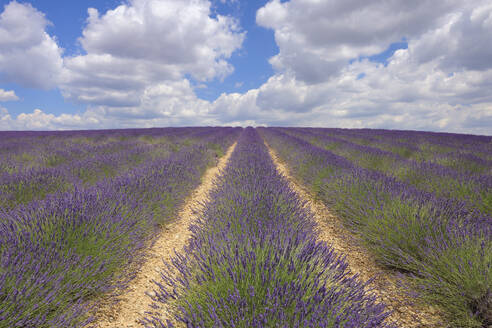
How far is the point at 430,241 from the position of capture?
6.69 feet

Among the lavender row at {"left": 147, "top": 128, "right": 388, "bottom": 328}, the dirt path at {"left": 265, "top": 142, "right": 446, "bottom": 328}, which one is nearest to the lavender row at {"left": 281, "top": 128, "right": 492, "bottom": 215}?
the dirt path at {"left": 265, "top": 142, "right": 446, "bottom": 328}

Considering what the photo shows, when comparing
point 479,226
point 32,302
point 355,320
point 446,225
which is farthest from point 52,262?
point 479,226

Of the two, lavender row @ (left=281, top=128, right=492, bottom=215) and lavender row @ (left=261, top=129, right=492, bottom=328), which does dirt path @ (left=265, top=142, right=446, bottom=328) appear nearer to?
lavender row @ (left=261, top=129, right=492, bottom=328)

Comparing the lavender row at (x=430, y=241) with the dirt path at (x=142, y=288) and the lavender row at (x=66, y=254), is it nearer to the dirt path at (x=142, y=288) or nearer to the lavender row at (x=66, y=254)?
the dirt path at (x=142, y=288)

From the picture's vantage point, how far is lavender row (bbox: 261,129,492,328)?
1.70 m

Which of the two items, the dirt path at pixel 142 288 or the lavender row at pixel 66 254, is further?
the dirt path at pixel 142 288

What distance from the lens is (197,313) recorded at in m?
1.37

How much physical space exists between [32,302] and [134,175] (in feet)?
8.88

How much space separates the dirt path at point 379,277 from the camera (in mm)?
1808

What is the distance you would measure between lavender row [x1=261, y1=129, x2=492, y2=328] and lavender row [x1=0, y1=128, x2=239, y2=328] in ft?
8.22

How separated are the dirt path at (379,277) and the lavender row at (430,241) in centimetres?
10

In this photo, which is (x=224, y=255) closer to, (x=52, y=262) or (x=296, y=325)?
(x=296, y=325)

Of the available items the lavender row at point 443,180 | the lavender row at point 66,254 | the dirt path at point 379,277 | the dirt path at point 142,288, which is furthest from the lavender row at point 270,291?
the lavender row at point 443,180

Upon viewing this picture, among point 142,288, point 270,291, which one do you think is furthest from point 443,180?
point 142,288
